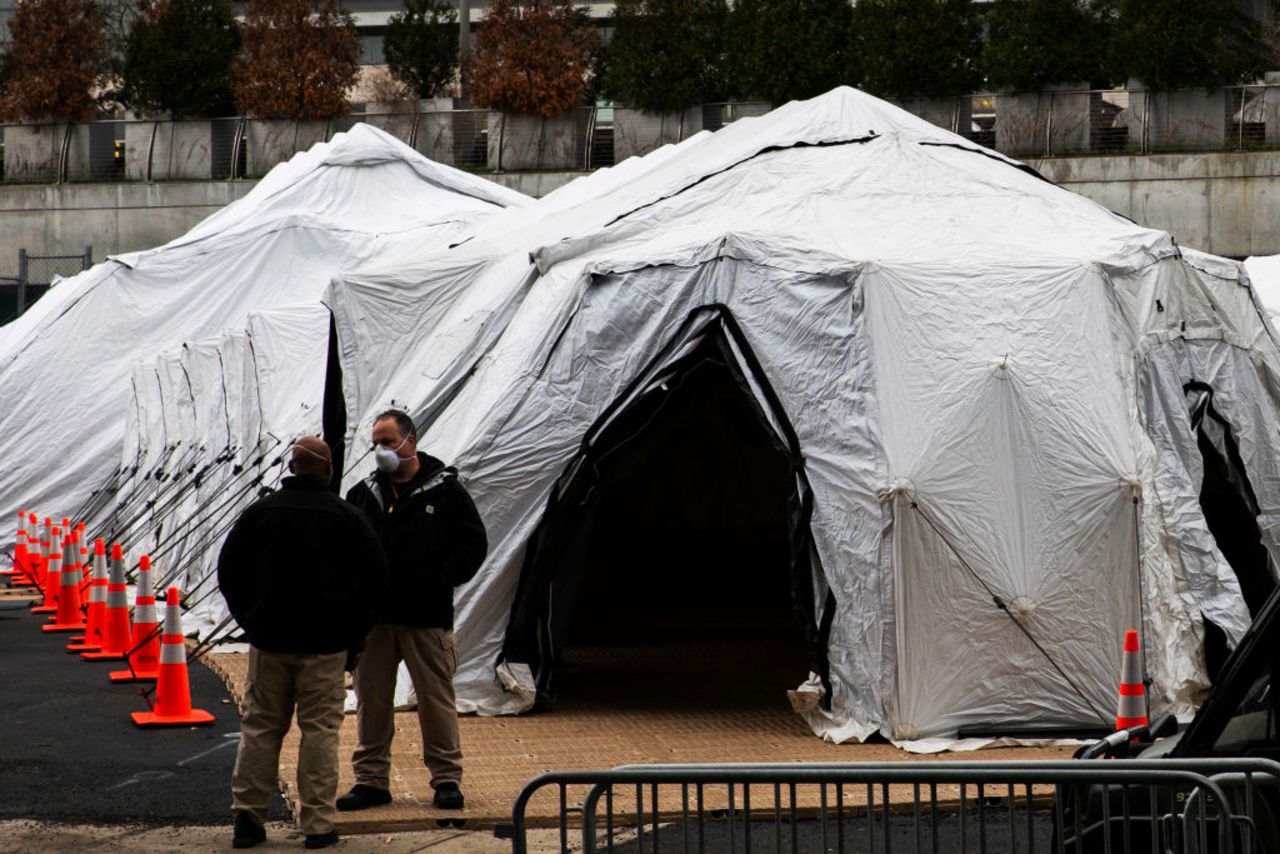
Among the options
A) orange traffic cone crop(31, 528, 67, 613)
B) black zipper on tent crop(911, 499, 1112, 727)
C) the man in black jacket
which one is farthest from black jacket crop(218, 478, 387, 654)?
orange traffic cone crop(31, 528, 67, 613)

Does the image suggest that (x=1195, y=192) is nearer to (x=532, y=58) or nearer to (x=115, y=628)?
(x=532, y=58)

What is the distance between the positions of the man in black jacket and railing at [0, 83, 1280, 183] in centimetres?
2442

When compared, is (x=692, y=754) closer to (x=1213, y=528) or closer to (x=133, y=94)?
(x=1213, y=528)

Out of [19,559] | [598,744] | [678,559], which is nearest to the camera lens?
[598,744]

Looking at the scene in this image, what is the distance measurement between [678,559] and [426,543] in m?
8.71

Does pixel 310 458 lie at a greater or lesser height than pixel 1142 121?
lesser

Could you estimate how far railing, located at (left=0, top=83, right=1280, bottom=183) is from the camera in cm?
3036

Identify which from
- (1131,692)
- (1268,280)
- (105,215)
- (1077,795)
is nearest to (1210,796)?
(1077,795)

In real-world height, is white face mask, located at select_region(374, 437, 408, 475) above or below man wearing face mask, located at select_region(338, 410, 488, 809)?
above

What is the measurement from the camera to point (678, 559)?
17.3m

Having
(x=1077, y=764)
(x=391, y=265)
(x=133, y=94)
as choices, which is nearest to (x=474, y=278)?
(x=391, y=265)

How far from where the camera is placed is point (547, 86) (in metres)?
34.1

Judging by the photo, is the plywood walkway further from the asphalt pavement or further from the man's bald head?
the man's bald head

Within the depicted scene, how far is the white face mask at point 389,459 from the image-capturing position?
8820mm
